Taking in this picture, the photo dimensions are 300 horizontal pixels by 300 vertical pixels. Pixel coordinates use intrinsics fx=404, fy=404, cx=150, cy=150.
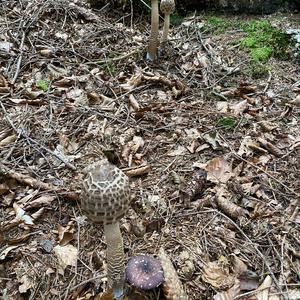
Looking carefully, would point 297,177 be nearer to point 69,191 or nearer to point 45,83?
point 69,191

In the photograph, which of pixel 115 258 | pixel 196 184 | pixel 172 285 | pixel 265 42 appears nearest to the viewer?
pixel 115 258

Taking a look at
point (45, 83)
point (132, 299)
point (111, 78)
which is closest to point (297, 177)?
point (132, 299)

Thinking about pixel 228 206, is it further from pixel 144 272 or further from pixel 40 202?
pixel 40 202

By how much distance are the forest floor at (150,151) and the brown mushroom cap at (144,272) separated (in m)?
0.21

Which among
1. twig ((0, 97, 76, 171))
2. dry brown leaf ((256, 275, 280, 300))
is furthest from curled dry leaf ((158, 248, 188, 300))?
twig ((0, 97, 76, 171))

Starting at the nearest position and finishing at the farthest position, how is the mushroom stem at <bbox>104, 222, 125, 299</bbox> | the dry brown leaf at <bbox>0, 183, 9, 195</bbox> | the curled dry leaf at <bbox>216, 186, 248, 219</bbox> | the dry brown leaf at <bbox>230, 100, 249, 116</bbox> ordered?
the mushroom stem at <bbox>104, 222, 125, 299</bbox> → the curled dry leaf at <bbox>216, 186, 248, 219</bbox> → the dry brown leaf at <bbox>0, 183, 9, 195</bbox> → the dry brown leaf at <bbox>230, 100, 249, 116</bbox>

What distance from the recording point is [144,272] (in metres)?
2.96

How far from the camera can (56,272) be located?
3.25m

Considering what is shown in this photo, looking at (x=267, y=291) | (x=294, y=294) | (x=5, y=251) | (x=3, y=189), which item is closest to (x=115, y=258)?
(x=5, y=251)

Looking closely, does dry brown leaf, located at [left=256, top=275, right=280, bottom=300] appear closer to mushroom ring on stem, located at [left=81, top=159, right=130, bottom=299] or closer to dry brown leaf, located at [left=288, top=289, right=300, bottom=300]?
dry brown leaf, located at [left=288, top=289, right=300, bottom=300]

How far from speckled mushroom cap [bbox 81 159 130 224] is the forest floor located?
32.1 inches

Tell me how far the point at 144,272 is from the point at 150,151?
1638mm

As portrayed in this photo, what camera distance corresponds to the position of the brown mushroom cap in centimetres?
289

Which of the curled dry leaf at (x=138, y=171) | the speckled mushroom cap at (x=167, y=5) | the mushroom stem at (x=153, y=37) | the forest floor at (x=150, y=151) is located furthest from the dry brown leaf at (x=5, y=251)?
the speckled mushroom cap at (x=167, y=5)
